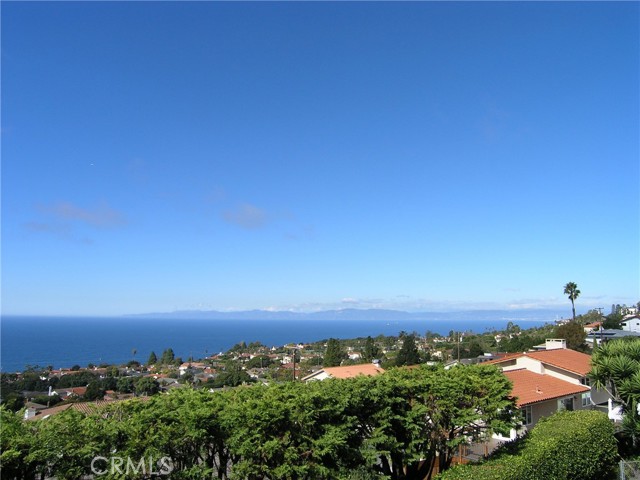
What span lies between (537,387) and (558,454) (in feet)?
39.4

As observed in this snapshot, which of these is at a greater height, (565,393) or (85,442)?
(85,442)

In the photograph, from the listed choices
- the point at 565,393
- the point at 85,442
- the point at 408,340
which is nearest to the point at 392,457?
the point at 85,442

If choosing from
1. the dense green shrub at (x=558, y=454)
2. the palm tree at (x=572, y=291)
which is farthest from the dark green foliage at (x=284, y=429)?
the palm tree at (x=572, y=291)

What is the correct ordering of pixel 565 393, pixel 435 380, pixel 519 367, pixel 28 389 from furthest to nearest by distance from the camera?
pixel 28 389, pixel 519 367, pixel 565 393, pixel 435 380

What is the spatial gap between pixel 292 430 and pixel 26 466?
4.37 m

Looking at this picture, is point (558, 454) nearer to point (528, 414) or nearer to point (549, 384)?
point (528, 414)

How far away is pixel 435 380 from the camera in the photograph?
11.3m

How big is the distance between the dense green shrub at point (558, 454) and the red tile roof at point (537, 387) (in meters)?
6.01

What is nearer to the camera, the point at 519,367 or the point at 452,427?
the point at 452,427

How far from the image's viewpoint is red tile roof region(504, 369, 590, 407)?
20.2 metres

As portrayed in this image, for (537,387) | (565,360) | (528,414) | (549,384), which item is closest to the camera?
(528,414)

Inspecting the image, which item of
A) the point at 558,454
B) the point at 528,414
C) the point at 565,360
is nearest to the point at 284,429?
the point at 558,454

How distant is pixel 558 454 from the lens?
36.0 feet

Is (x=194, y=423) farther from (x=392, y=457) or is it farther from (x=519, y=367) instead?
(x=519, y=367)
